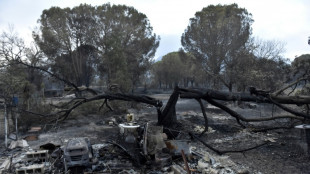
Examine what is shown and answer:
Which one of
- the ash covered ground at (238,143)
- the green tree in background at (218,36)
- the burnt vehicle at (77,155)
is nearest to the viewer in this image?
the burnt vehicle at (77,155)

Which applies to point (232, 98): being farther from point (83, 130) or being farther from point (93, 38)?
point (93, 38)

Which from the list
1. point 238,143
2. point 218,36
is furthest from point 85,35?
point 238,143

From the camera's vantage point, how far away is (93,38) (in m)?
28.7

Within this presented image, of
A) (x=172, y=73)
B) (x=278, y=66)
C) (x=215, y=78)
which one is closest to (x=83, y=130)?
(x=215, y=78)

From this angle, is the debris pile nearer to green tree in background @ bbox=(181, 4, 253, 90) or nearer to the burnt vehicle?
the burnt vehicle

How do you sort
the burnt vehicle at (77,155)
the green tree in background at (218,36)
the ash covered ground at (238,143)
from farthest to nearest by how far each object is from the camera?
the green tree in background at (218,36), the ash covered ground at (238,143), the burnt vehicle at (77,155)

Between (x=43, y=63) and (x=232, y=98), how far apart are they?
25874 mm

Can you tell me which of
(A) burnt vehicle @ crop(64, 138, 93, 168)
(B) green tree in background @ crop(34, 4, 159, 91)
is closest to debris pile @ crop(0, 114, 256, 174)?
(A) burnt vehicle @ crop(64, 138, 93, 168)

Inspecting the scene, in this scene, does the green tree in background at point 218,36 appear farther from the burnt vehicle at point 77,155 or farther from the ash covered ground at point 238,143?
the burnt vehicle at point 77,155

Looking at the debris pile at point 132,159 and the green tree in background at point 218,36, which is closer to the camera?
the debris pile at point 132,159

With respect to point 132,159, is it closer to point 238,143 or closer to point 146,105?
point 238,143

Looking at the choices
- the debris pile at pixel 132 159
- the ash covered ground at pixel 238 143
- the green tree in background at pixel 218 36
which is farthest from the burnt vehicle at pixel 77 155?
the green tree in background at pixel 218 36

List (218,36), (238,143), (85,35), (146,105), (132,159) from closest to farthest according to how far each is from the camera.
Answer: (132,159) < (238,143) < (146,105) < (218,36) < (85,35)

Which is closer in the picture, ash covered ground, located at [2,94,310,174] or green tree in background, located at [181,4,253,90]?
ash covered ground, located at [2,94,310,174]
